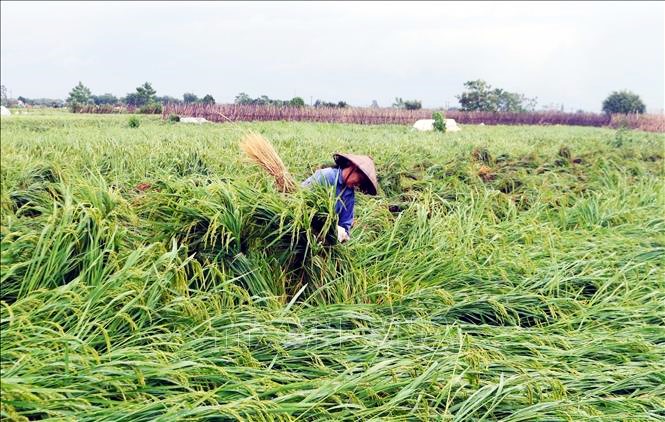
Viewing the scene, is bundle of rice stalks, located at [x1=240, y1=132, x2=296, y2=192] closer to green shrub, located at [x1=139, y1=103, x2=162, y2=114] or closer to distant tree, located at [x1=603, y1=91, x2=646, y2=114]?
green shrub, located at [x1=139, y1=103, x2=162, y2=114]

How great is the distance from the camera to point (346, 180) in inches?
130

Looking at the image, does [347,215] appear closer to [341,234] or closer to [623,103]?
[341,234]

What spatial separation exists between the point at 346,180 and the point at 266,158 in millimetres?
475

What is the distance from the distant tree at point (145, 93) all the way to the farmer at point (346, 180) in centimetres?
94

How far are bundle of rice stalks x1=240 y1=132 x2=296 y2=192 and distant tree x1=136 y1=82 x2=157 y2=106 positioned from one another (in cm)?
58

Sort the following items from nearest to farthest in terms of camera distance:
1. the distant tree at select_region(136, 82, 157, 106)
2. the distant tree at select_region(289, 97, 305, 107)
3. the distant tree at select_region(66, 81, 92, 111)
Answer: the distant tree at select_region(66, 81, 92, 111), the distant tree at select_region(136, 82, 157, 106), the distant tree at select_region(289, 97, 305, 107)

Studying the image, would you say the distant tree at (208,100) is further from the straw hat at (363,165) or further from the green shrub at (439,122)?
the green shrub at (439,122)

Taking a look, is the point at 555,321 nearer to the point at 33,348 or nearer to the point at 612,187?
the point at 33,348

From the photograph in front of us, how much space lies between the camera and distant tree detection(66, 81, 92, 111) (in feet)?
7.89

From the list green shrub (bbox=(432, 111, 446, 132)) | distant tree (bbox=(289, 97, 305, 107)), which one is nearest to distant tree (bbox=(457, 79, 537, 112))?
green shrub (bbox=(432, 111, 446, 132))

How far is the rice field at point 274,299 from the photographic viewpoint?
175cm

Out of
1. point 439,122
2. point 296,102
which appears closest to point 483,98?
point 439,122

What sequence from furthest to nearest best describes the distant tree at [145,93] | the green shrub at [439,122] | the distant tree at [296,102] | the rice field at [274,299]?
the green shrub at [439,122] < the distant tree at [296,102] < the distant tree at [145,93] < the rice field at [274,299]

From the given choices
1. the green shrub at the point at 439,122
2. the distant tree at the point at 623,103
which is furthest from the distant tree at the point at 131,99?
the distant tree at the point at 623,103
